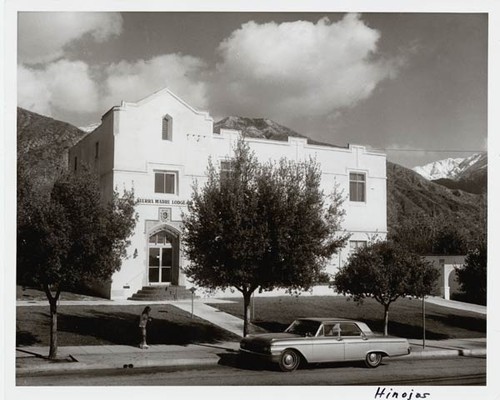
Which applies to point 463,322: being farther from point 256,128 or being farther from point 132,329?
point 132,329

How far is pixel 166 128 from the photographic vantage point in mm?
24484

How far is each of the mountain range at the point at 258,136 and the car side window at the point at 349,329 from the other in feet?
14.9

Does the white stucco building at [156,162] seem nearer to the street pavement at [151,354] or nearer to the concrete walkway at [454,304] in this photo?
the street pavement at [151,354]

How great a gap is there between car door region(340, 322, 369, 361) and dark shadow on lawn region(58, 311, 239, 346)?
16.6 feet

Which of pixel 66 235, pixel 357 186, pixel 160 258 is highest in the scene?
pixel 357 186

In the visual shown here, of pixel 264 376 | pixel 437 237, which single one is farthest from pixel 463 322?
pixel 264 376

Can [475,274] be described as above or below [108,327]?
above

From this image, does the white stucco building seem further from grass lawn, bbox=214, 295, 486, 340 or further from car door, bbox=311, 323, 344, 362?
car door, bbox=311, 323, 344, 362

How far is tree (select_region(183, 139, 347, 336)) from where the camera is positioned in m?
16.5

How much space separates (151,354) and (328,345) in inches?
190

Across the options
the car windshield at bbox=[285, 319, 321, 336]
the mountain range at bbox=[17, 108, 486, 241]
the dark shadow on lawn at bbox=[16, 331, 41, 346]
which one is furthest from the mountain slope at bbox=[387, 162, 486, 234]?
the dark shadow on lawn at bbox=[16, 331, 41, 346]

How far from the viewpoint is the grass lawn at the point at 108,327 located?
1697 cm

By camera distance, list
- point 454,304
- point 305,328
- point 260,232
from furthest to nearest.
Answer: point 454,304 → point 260,232 → point 305,328

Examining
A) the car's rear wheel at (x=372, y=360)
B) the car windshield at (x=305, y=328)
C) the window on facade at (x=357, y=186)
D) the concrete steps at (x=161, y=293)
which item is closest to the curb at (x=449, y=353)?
the car's rear wheel at (x=372, y=360)
